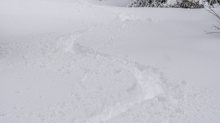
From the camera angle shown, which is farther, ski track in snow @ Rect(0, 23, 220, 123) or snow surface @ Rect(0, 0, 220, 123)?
snow surface @ Rect(0, 0, 220, 123)

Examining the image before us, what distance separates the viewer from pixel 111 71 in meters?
5.84

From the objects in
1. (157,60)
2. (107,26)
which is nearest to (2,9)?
(107,26)

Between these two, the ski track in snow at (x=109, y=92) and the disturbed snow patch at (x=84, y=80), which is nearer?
the ski track in snow at (x=109, y=92)

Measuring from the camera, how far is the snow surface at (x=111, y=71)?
4.21m

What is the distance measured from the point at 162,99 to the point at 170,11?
25.1 feet

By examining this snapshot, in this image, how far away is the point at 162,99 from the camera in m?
4.46

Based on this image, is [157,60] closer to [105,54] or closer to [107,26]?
[105,54]

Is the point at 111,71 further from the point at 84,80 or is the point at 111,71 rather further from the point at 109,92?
the point at 109,92

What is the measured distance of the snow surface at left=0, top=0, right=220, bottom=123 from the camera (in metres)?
4.21

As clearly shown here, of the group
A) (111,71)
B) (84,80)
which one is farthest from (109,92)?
(111,71)

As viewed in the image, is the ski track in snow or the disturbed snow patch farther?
the disturbed snow patch

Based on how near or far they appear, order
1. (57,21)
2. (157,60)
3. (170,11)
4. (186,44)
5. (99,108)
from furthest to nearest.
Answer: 1. (170,11)
2. (57,21)
3. (186,44)
4. (157,60)
5. (99,108)

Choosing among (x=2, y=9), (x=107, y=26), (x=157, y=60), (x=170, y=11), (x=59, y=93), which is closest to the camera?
(x=59, y=93)

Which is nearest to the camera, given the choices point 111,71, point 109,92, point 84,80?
point 109,92
